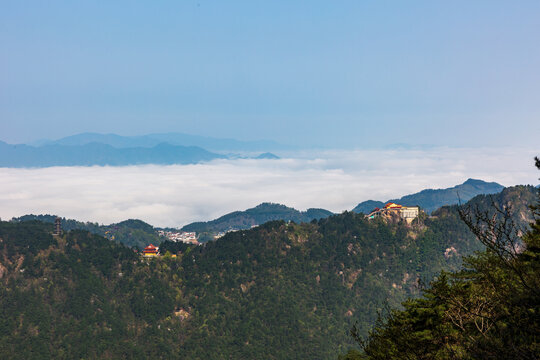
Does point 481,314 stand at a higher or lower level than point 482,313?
higher

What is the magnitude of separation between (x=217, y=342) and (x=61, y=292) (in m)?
52.0

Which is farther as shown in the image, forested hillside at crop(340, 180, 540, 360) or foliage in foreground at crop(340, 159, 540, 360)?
forested hillside at crop(340, 180, 540, 360)

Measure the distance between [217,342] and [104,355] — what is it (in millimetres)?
32267

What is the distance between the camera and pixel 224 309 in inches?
7564

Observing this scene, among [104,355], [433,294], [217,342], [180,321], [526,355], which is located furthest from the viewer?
[180,321]

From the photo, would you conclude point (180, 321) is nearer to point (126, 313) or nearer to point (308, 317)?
point (126, 313)

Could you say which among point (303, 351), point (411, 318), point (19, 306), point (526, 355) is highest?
point (526, 355)

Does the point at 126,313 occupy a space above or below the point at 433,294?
below

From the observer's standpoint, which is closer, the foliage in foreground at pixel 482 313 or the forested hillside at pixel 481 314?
the foliage in foreground at pixel 482 313

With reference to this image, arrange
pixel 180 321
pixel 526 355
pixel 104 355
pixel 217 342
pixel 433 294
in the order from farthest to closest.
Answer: pixel 180 321 → pixel 217 342 → pixel 104 355 → pixel 433 294 → pixel 526 355

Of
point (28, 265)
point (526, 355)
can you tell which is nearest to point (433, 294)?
point (526, 355)

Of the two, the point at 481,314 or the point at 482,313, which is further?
the point at 482,313

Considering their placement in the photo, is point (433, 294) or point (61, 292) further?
point (61, 292)

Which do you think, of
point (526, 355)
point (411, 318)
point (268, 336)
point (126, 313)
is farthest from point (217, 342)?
point (526, 355)
